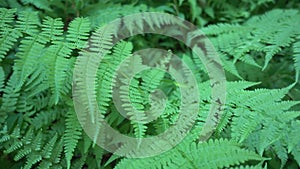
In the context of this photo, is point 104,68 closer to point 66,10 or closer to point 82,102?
point 82,102

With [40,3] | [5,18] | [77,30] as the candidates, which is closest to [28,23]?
[5,18]

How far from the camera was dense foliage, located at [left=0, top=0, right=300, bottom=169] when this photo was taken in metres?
1.60

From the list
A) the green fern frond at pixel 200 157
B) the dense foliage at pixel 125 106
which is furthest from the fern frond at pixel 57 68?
the green fern frond at pixel 200 157

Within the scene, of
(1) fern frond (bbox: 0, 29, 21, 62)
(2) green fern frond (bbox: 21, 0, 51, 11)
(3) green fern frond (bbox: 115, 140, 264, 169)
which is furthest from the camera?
(2) green fern frond (bbox: 21, 0, 51, 11)

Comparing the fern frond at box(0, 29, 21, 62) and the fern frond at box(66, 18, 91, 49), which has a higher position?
the fern frond at box(66, 18, 91, 49)

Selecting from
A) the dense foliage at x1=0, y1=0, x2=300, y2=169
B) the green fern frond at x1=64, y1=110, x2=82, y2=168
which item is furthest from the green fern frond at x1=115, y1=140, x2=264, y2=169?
the green fern frond at x1=64, y1=110, x2=82, y2=168

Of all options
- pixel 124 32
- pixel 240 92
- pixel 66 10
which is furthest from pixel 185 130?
pixel 66 10

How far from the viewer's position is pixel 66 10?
93.2 inches

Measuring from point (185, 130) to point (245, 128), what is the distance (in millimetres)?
257

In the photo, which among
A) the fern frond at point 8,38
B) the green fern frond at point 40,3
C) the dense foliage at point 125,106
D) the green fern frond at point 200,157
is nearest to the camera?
the green fern frond at point 200,157

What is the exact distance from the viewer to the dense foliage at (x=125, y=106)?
5.24ft

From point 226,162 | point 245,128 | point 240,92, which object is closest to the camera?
point 226,162

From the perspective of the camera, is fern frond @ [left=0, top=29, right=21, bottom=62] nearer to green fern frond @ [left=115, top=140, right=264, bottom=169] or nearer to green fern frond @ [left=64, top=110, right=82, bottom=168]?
green fern frond @ [left=64, top=110, right=82, bottom=168]

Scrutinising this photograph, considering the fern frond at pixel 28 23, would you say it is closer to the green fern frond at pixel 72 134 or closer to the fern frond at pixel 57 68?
the fern frond at pixel 57 68
